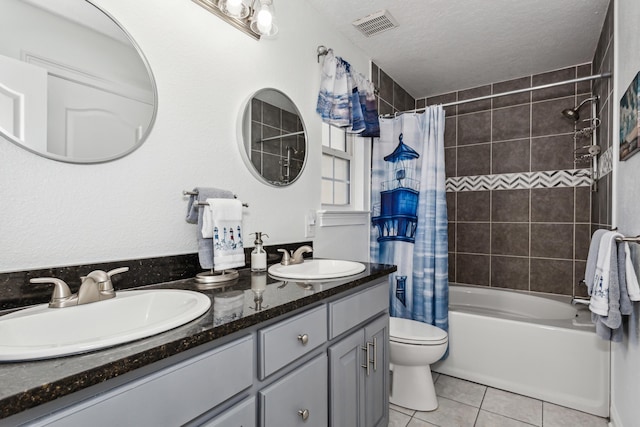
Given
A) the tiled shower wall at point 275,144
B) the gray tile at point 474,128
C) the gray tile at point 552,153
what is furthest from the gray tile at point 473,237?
the tiled shower wall at point 275,144

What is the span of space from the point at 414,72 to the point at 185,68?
2.18m

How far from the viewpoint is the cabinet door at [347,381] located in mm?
1231

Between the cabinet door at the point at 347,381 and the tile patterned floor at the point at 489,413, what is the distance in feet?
2.00

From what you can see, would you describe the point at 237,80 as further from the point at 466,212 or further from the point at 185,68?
the point at 466,212

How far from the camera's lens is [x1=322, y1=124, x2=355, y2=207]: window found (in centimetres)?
230


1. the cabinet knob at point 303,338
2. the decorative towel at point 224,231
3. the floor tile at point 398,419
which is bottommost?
the floor tile at point 398,419

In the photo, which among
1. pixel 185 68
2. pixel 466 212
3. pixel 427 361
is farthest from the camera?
pixel 466 212

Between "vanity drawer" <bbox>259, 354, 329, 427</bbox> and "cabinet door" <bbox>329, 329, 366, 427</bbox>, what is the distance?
4cm

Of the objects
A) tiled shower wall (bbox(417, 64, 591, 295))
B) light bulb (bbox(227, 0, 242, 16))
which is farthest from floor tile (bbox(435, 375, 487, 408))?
light bulb (bbox(227, 0, 242, 16))

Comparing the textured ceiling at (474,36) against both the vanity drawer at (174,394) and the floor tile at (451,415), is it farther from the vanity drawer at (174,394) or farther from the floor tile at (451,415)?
the floor tile at (451,415)

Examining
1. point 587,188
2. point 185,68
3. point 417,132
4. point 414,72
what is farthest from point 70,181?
point 587,188

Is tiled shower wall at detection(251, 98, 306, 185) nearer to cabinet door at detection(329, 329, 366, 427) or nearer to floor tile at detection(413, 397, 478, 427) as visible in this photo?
cabinet door at detection(329, 329, 366, 427)

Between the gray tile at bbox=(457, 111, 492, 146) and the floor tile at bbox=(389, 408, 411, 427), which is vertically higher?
the gray tile at bbox=(457, 111, 492, 146)

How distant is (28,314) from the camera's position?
81 centimetres
